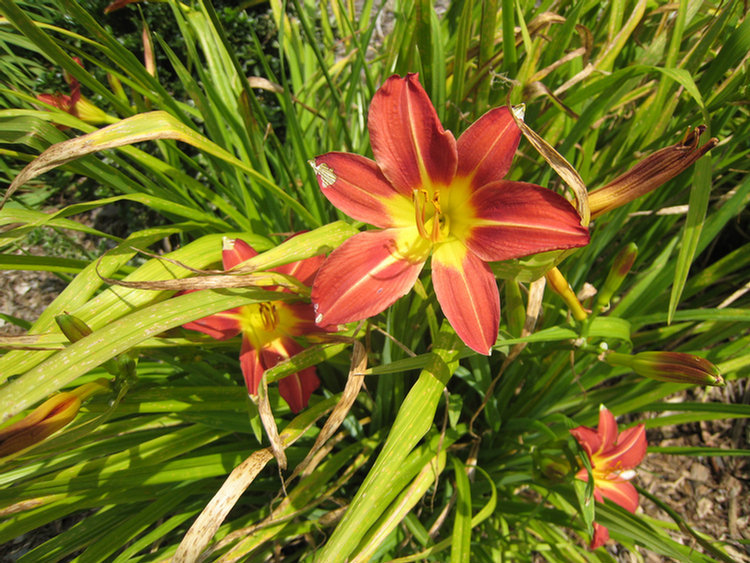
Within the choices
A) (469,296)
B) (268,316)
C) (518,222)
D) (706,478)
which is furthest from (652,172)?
(706,478)

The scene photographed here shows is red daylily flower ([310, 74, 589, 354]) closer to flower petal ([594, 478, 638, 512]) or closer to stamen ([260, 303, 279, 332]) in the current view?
stamen ([260, 303, 279, 332])

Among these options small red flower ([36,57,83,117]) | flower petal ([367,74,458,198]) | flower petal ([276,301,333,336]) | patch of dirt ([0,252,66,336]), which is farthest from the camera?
patch of dirt ([0,252,66,336])

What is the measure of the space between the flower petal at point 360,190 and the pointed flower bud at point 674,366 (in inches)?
22.7

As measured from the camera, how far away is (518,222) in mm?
779

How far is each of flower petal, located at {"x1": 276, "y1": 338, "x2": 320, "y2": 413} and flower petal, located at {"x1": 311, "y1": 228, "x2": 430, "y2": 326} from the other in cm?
31

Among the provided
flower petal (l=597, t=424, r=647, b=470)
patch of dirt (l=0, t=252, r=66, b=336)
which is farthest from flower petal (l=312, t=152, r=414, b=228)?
patch of dirt (l=0, t=252, r=66, b=336)

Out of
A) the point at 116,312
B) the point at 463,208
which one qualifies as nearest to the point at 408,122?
the point at 463,208

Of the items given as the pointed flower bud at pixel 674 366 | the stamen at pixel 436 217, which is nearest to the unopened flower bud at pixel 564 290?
the pointed flower bud at pixel 674 366

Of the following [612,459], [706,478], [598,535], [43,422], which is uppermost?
[43,422]

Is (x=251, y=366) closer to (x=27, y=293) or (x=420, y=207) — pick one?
(x=420, y=207)

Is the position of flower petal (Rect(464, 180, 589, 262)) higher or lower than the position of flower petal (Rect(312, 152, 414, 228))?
lower

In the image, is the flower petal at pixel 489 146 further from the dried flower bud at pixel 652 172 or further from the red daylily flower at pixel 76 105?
the red daylily flower at pixel 76 105

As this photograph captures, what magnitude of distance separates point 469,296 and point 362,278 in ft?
0.65

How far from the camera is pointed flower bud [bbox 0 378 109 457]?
0.71 metres
